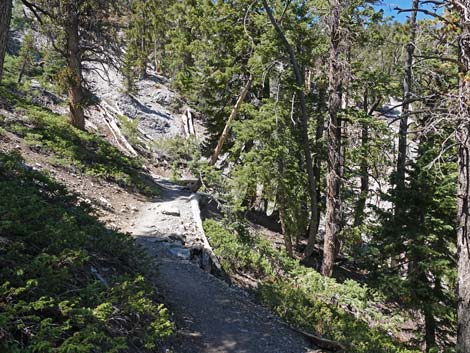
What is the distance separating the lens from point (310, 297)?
8.90 metres

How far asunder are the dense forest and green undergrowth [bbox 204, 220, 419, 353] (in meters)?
0.05

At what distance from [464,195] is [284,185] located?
23.5ft

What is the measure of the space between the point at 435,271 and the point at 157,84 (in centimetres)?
2945

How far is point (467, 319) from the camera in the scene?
5.11 metres

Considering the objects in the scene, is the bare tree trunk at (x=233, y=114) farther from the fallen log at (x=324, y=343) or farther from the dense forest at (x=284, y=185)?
the fallen log at (x=324, y=343)

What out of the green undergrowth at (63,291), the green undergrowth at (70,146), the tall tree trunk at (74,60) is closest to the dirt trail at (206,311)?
the green undergrowth at (63,291)

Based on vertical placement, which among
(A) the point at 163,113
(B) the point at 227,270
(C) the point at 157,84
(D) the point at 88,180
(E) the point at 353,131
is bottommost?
(B) the point at 227,270

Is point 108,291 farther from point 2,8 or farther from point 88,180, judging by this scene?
point 88,180

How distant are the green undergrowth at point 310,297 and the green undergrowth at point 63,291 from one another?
133 inches

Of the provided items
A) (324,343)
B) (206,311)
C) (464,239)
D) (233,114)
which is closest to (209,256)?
(206,311)

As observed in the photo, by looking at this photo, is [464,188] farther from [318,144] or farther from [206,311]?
[318,144]

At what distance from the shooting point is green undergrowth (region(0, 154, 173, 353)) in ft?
9.11

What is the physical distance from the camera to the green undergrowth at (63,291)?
9.11 feet

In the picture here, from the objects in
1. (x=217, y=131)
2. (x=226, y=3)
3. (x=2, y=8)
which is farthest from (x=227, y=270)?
(x=226, y=3)
